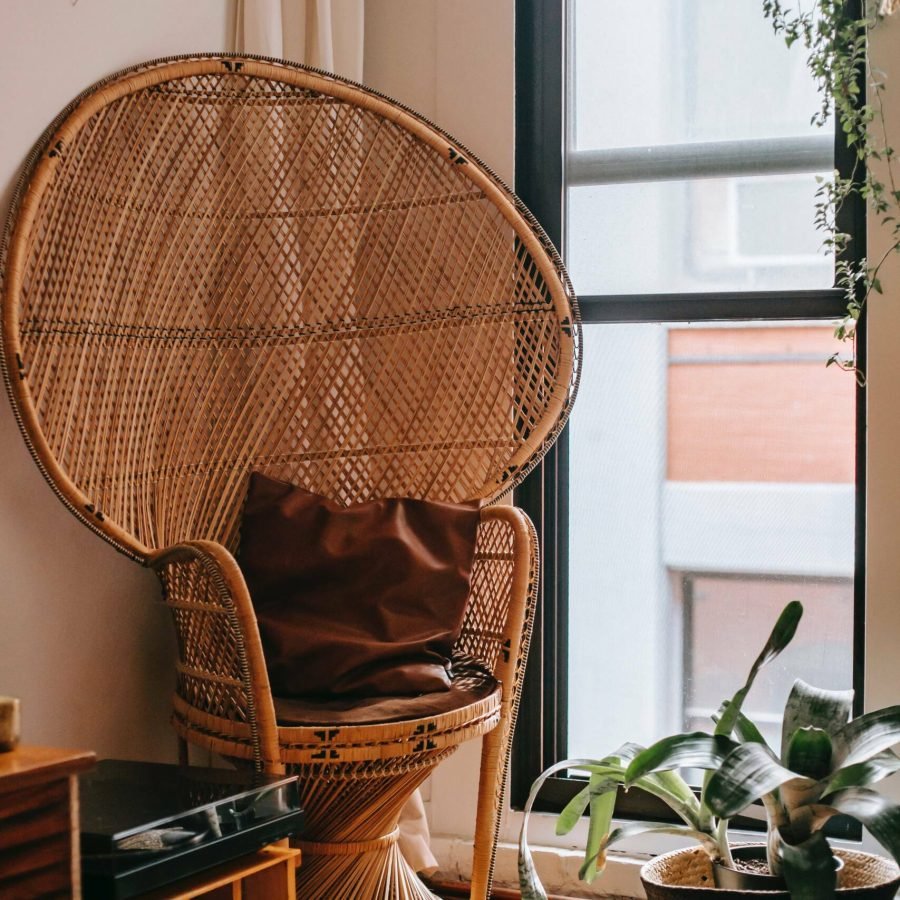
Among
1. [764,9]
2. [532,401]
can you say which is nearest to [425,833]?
[532,401]

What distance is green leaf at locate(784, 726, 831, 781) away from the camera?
1.57 meters

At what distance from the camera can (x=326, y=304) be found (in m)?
2.10

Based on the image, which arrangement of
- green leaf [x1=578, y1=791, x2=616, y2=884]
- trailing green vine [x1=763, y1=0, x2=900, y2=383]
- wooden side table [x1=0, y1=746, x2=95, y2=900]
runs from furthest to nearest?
trailing green vine [x1=763, y1=0, x2=900, y2=383] < green leaf [x1=578, y1=791, x2=616, y2=884] < wooden side table [x1=0, y1=746, x2=95, y2=900]

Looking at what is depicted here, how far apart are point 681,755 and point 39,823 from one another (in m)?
0.91

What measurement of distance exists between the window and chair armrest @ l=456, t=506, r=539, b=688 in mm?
368

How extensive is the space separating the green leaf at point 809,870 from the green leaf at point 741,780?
0.09 m

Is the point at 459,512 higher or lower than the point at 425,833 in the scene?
higher

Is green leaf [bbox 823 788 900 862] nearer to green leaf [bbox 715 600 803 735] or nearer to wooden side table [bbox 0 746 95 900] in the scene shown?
green leaf [bbox 715 600 803 735]

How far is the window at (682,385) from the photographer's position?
7.14 feet

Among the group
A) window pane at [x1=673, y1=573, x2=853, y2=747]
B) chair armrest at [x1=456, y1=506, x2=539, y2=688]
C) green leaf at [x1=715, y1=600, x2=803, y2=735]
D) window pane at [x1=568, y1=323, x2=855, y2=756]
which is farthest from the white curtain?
green leaf at [x1=715, y1=600, x2=803, y2=735]

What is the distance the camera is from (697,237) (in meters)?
2.23

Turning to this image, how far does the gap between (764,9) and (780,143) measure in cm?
26

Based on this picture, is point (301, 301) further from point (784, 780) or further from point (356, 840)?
point (784, 780)

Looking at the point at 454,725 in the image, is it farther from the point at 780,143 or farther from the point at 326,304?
the point at 780,143
